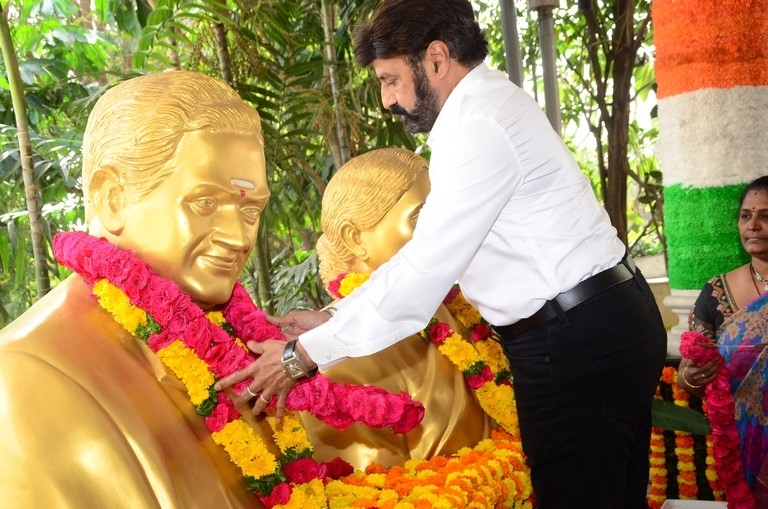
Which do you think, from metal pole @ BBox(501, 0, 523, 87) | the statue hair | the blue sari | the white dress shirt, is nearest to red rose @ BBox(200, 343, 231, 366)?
the white dress shirt

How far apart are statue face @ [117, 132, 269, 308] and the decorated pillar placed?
2575 millimetres

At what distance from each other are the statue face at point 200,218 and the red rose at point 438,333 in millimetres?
953

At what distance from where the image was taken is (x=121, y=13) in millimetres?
3482

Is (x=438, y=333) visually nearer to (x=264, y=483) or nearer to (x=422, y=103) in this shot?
(x=422, y=103)

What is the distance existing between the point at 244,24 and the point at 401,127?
109 centimetres

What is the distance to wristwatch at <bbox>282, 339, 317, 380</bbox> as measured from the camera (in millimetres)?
1649

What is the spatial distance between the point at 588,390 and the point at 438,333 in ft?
2.08

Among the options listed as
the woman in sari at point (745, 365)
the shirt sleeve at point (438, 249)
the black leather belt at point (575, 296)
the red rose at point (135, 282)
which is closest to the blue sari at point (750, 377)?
the woman in sari at point (745, 365)

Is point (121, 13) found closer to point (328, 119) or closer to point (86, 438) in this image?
point (328, 119)

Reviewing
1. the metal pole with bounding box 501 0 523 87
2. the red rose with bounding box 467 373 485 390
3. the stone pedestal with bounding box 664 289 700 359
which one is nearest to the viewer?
the red rose with bounding box 467 373 485 390

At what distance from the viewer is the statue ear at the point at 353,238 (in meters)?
2.47

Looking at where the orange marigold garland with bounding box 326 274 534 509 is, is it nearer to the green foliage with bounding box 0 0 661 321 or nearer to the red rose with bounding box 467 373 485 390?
the red rose with bounding box 467 373 485 390

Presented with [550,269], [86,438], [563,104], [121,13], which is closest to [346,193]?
[550,269]

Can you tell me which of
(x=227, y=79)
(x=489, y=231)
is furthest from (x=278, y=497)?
(x=227, y=79)
